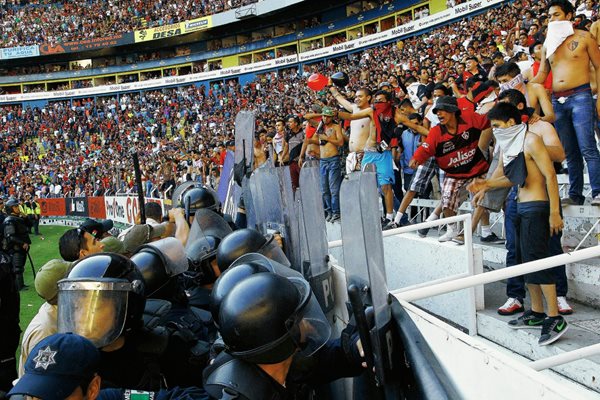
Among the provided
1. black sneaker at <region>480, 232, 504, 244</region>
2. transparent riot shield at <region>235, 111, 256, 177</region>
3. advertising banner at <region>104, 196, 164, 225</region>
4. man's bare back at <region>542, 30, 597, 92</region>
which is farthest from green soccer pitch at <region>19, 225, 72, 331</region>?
man's bare back at <region>542, 30, 597, 92</region>

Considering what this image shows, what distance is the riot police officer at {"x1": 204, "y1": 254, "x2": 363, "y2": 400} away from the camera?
6.06 ft

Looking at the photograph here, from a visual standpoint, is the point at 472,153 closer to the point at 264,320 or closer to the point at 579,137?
the point at 579,137

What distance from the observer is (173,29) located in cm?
4428

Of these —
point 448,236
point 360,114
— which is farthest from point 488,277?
point 360,114

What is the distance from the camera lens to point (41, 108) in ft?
153

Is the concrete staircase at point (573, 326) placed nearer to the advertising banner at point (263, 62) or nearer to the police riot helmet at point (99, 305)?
the police riot helmet at point (99, 305)

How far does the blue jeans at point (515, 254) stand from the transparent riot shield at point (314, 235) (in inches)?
52.3

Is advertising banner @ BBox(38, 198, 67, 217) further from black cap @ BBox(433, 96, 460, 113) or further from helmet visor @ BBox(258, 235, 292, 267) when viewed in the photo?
helmet visor @ BBox(258, 235, 292, 267)

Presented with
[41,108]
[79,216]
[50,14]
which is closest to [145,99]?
[41,108]

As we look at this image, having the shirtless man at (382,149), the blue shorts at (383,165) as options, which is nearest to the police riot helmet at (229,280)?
the shirtless man at (382,149)

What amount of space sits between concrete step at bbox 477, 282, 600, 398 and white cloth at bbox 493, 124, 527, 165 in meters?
1.06

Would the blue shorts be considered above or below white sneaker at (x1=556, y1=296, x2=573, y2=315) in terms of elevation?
above

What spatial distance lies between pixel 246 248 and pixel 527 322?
5.93 feet

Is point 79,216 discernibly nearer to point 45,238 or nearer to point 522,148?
point 45,238
